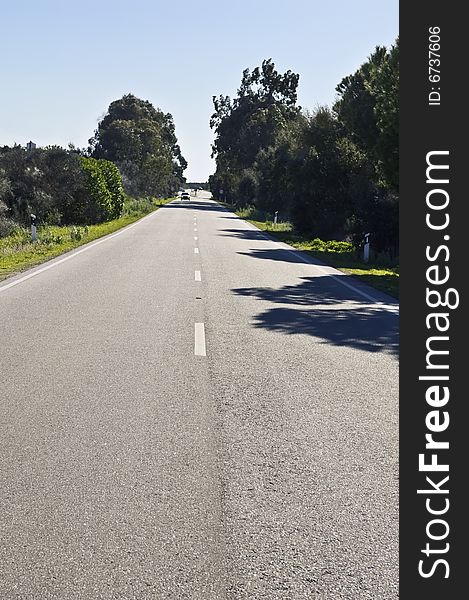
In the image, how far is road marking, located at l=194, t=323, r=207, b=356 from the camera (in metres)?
9.59

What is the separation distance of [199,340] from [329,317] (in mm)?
3240

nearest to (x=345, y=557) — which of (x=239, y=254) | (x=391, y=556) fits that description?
(x=391, y=556)

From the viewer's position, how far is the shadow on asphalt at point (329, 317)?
1080 centimetres

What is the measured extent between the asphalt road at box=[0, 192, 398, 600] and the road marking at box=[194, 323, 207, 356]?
4 centimetres

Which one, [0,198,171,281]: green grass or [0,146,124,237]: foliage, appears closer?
[0,198,171,281]: green grass

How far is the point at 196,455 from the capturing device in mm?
5793

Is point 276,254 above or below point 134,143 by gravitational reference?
below

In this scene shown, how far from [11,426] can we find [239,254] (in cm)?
1972

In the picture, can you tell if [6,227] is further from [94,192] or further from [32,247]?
[94,192]

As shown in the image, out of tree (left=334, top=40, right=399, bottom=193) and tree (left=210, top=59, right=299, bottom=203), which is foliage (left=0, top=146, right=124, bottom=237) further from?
tree (left=210, top=59, right=299, bottom=203)

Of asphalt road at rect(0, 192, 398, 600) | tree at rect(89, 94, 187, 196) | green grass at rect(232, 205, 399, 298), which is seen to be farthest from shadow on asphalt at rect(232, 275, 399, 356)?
tree at rect(89, 94, 187, 196)

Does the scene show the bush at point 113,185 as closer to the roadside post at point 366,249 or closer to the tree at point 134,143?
the roadside post at point 366,249

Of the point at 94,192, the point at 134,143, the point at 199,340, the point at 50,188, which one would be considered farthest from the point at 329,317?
the point at 134,143

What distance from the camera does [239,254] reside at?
2594cm
